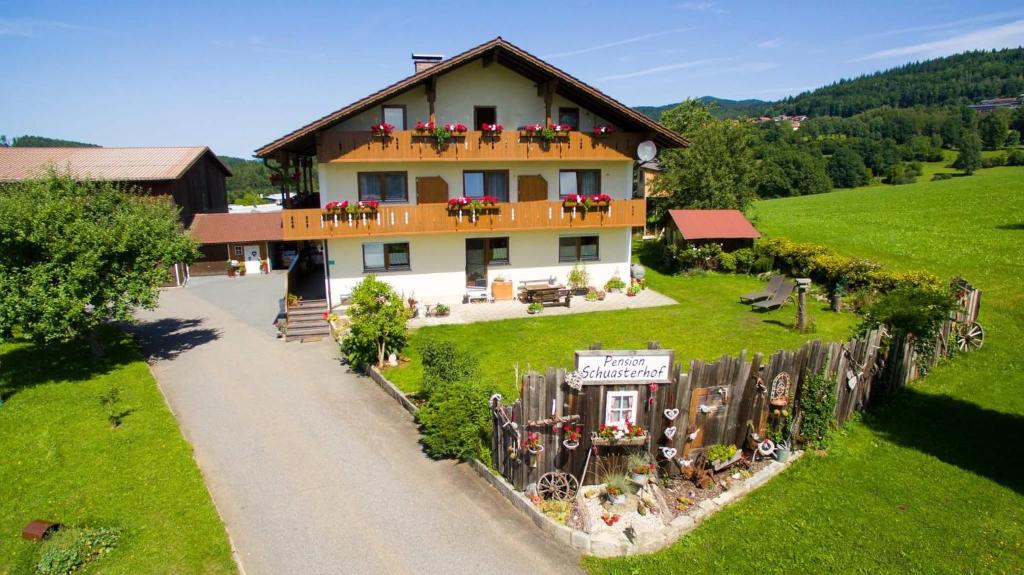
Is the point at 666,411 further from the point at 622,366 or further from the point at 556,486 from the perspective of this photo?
the point at 556,486

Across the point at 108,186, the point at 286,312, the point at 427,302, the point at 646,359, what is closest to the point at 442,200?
the point at 427,302

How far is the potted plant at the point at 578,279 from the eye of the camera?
25469mm

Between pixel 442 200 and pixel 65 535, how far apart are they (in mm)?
17220

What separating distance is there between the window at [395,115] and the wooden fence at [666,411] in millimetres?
16022

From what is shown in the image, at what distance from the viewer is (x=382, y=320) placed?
663 inches

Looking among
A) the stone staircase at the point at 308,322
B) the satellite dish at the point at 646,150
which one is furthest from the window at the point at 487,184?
the stone staircase at the point at 308,322

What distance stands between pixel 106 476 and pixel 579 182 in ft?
65.0

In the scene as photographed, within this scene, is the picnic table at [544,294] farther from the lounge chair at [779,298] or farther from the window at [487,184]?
the lounge chair at [779,298]

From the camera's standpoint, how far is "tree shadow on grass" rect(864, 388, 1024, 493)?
33.7 feet

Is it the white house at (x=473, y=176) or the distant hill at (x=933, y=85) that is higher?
the distant hill at (x=933, y=85)

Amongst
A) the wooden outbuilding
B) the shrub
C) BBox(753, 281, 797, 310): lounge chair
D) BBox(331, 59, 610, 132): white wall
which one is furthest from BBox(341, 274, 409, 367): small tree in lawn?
the wooden outbuilding

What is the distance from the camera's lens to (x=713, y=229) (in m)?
29.1

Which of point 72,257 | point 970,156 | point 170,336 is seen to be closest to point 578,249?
point 170,336

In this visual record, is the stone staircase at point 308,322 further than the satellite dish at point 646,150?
No
